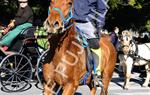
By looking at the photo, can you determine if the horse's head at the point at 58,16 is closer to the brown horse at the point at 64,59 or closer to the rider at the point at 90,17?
the brown horse at the point at 64,59

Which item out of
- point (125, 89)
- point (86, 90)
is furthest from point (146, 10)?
point (86, 90)

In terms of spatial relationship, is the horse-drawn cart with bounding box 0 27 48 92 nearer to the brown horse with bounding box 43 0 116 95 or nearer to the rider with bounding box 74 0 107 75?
the rider with bounding box 74 0 107 75

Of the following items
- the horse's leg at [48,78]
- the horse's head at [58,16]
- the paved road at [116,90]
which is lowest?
the paved road at [116,90]

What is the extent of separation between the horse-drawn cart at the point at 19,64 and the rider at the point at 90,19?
3173 mm

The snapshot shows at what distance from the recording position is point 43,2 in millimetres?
15812

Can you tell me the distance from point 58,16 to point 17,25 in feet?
16.4

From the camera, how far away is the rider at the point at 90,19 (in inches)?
291

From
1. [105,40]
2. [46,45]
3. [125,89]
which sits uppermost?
[105,40]

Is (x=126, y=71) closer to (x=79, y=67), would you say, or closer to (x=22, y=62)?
(x=22, y=62)

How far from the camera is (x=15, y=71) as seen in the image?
11.0 meters

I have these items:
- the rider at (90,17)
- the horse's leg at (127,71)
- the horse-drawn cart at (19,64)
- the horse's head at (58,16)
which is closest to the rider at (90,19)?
the rider at (90,17)

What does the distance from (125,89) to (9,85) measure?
326 cm

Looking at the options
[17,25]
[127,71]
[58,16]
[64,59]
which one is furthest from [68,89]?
[127,71]

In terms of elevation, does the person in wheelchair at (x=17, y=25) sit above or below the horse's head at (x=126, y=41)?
above
